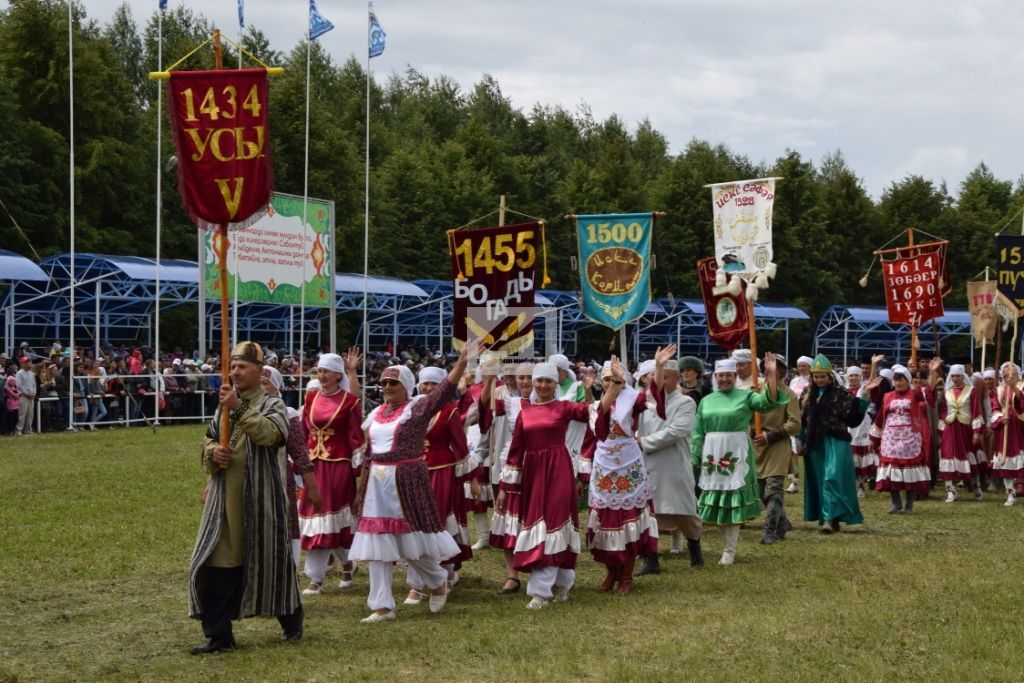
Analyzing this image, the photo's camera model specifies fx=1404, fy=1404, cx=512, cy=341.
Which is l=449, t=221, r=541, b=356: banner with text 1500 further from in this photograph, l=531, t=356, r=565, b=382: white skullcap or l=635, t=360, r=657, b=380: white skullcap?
l=635, t=360, r=657, b=380: white skullcap

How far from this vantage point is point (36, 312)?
117 feet

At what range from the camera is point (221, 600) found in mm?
8523

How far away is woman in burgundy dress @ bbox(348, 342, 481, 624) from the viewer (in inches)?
382

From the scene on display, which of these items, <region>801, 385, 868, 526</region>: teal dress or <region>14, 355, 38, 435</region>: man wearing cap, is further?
<region>14, 355, 38, 435</region>: man wearing cap

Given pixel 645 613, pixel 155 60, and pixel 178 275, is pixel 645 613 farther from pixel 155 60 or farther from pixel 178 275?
pixel 155 60

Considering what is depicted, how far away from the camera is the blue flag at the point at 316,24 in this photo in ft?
108

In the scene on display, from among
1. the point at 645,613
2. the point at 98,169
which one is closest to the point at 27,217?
the point at 98,169

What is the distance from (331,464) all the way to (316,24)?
2402 centimetres

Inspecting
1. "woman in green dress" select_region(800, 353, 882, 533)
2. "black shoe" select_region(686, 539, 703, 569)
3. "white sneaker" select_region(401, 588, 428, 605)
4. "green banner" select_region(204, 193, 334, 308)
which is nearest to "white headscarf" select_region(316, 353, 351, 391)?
"white sneaker" select_region(401, 588, 428, 605)

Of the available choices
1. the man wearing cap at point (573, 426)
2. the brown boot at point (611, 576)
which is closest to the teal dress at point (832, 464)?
the man wearing cap at point (573, 426)

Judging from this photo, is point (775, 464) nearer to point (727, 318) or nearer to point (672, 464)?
point (672, 464)

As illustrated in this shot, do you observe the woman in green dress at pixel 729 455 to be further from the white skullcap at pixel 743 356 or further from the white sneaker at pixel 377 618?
the white sneaker at pixel 377 618

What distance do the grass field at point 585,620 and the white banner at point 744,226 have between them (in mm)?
2879

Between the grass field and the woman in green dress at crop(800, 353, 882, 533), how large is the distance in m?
0.27
